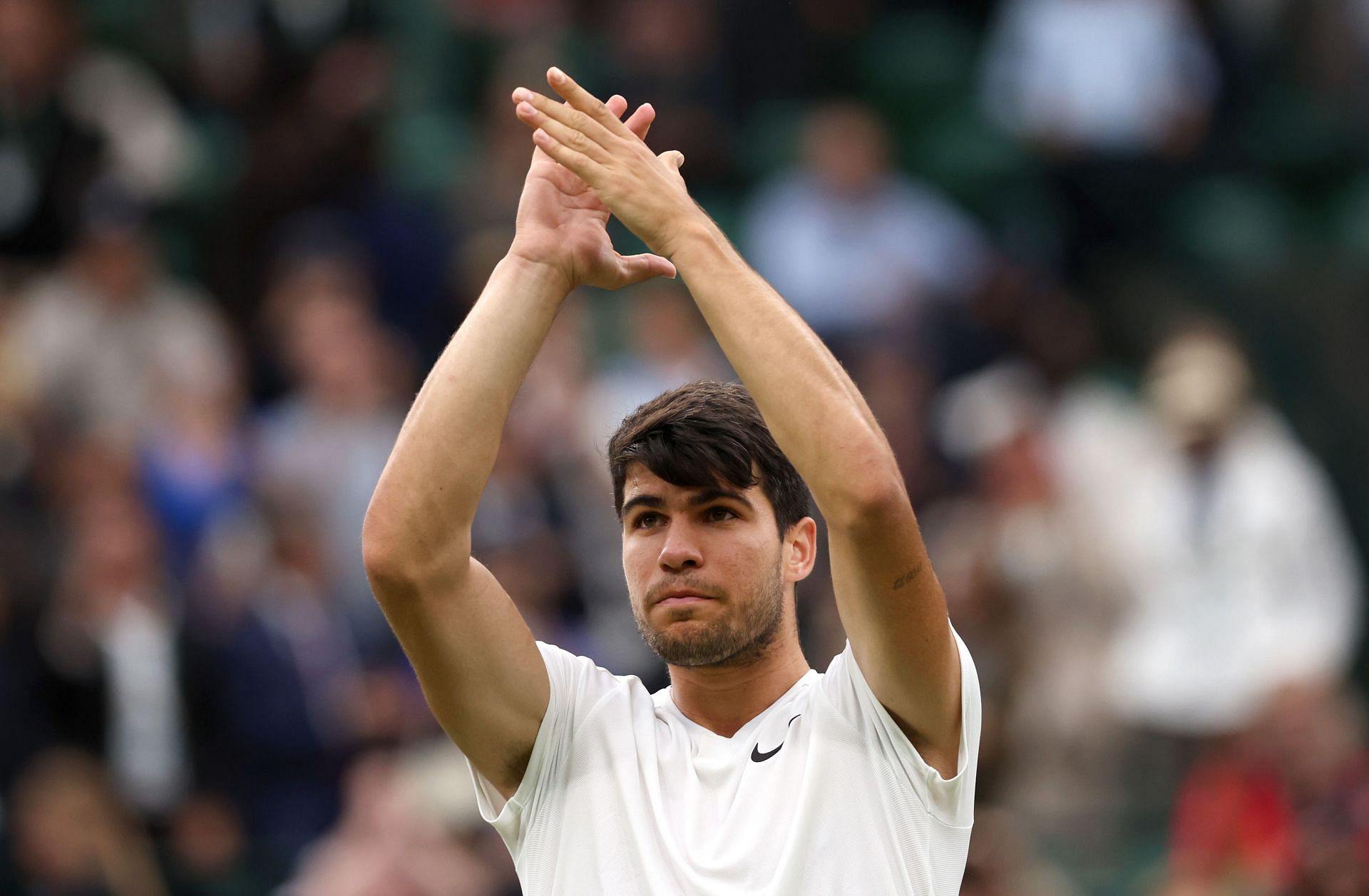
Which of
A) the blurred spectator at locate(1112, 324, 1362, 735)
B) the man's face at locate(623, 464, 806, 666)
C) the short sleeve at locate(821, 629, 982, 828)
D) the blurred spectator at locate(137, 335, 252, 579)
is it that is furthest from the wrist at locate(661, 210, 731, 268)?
the blurred spectator at locate(1112, 324, 1362, 735)

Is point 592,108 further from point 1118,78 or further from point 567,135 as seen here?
point 1118,78

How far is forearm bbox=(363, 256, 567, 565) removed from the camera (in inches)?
147

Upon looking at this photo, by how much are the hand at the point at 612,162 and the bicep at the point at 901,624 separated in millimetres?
680

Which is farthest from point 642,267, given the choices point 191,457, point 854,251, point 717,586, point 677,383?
point 854,251

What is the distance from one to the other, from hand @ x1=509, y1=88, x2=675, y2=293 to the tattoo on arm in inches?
30.8

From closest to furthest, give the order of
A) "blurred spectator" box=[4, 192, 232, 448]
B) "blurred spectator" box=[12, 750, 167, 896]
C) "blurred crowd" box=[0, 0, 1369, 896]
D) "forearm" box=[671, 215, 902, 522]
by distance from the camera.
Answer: "forearm" box=[671, 215, 902, 522]
"blurred spectator" box=[12, 750, 167, 896]
"blurred crowd" box=[0, 0, 1369, 896]
"blurred spectator" box=[4, 192, 232, 448]

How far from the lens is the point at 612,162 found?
12.6ft

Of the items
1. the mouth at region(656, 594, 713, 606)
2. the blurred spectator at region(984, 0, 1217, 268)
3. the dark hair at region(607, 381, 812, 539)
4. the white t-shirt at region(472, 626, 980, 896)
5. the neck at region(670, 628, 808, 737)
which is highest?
the blurred spectator at region(984, 0, 1217, 268)

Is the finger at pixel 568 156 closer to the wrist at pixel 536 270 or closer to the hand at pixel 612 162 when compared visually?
the hand at pixel 612 162

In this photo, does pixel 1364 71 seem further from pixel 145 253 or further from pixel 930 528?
pixel 145 253

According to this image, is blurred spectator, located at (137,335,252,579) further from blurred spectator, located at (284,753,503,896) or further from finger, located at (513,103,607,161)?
finger, located at (513,103,607,161)

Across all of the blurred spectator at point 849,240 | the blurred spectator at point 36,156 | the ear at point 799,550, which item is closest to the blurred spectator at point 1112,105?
the blurred spectator at point 849,240

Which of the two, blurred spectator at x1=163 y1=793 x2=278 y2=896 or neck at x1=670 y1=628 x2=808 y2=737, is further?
blurred spectator at x1=163 y1=793 x2=278 y2=896

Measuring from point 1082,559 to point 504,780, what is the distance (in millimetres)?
5928
